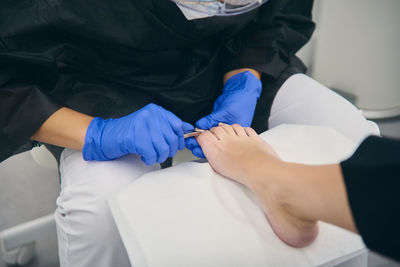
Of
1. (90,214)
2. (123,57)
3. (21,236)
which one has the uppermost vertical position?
(123,57)

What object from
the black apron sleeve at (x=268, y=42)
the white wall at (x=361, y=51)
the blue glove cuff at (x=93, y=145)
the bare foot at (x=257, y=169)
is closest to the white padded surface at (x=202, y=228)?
the bare foot at (x=257, y=169)

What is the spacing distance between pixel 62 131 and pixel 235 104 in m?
0.45

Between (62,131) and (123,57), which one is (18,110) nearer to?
(62,131)

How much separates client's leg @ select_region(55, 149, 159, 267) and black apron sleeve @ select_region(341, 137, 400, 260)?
478 millimetres

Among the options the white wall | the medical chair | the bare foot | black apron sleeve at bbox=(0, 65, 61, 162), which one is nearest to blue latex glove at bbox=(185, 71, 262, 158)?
the bare foot

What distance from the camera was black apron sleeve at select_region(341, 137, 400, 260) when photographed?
41 cm

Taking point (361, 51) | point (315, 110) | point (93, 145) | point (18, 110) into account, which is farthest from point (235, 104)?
point (361, 51)

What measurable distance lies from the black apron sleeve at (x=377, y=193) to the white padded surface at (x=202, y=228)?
7.6 inches

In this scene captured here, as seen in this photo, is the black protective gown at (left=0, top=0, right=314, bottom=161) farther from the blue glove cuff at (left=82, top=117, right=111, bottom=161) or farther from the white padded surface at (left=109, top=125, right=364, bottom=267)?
the white padded surface at (left=109, top=125, right=364, bottom=267)

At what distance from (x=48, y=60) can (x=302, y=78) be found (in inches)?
27.6

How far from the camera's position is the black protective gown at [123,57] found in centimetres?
73

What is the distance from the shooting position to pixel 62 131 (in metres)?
0.78

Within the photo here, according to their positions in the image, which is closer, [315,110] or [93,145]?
[93,145]

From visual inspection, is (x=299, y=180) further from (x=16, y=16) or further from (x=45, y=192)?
(x=45, y=192)
